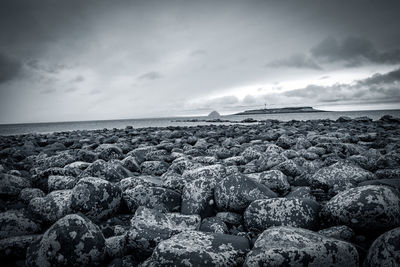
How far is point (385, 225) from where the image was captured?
1779mm

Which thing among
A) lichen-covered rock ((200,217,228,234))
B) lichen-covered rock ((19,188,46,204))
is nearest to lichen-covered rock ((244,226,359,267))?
lichen-covered rock ((200,217,228,234))

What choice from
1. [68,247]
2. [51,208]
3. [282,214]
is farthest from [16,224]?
[282,214]

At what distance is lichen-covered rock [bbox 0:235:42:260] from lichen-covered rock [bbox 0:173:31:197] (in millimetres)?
1320

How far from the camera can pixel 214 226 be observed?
206 centimetres

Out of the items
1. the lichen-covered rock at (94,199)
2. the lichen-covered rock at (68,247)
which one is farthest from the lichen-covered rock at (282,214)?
the lichen-covered rock at (94,199)

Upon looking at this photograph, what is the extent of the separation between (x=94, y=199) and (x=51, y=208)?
0.44 m

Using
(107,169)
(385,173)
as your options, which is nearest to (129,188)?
(107,169)

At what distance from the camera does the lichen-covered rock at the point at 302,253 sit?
1398mm

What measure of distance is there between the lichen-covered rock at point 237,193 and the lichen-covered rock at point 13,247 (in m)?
1.58

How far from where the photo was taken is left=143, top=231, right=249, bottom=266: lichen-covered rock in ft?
4.86

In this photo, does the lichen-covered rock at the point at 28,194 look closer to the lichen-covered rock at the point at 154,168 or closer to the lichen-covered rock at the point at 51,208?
the lichen-covered rock at the point at 51,208

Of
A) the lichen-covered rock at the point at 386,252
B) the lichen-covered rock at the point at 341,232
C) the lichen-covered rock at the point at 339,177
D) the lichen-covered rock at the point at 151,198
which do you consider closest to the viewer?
the lichen-covered rock at the point at 386,252

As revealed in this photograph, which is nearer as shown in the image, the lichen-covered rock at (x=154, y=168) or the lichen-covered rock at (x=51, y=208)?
the lichen-covered rock at (x=51, y=208)

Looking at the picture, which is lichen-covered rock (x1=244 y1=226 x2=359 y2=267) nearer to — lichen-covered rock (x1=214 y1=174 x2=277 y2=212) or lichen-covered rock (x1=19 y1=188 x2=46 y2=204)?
lichen-covered rock (x1=214 y1=174 x2=277 y2=212)
